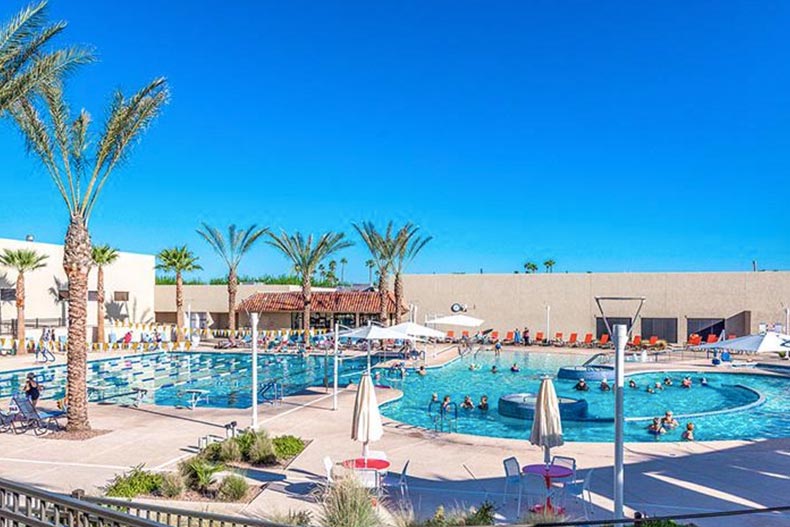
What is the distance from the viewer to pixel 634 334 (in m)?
41.8

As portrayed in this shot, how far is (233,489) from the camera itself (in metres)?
9.76

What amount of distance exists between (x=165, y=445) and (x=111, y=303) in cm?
3342

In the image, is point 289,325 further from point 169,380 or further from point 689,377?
point 689,377

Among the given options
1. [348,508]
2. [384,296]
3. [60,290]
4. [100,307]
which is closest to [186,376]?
[100,307]

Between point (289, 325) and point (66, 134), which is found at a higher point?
point (66, 134)

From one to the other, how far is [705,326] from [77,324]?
1414 inches

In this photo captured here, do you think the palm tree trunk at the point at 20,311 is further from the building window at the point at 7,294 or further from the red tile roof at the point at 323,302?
the red tile roof at the point at 323,302

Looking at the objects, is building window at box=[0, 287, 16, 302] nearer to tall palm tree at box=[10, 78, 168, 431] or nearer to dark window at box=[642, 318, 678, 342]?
tall palm tree at box=[10, 78, 168, 431]

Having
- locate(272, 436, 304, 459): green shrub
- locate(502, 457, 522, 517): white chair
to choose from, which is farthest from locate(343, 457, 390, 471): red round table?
locate(272, 436, 304, 459): green shrub

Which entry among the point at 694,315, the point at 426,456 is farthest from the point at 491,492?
the point at 694,315

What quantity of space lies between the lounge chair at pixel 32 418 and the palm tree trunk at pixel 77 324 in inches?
31.1

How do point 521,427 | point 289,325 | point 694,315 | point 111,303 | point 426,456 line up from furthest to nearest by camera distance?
point 289,325 → point 111,303 → point 694,315 → point 521,427 → point 426,456

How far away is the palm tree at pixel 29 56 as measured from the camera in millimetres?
11131

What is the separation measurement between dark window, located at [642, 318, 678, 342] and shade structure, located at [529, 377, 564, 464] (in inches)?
1323
